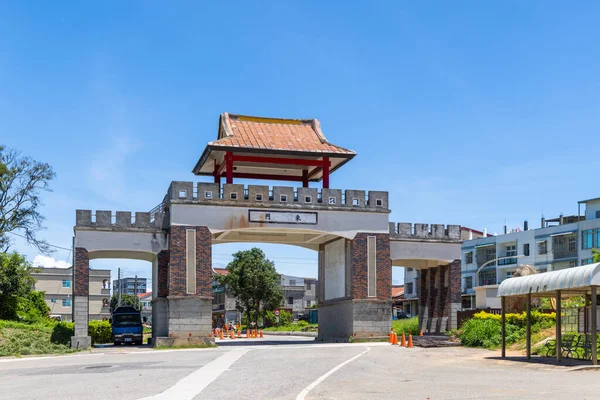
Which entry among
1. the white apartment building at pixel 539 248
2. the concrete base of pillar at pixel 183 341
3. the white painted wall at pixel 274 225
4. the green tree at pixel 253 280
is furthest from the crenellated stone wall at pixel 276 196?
the green tree at pixel 253 280

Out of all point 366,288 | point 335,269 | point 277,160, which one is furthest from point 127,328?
point 366,288

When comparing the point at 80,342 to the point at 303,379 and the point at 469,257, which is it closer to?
the point at 303,379

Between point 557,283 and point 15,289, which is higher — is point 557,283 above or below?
above

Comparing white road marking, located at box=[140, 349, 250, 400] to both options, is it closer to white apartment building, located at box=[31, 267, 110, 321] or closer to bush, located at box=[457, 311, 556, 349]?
bush, located at box=[457, 311, 556, 349]

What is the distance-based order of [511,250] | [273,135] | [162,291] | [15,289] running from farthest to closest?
[511,250] < [15,289] < [273,135] < [162,291]

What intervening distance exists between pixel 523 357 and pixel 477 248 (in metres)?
62.3

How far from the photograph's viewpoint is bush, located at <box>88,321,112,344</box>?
46388 millimetres

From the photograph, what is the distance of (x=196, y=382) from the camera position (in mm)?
17531

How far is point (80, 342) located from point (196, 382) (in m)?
20.8

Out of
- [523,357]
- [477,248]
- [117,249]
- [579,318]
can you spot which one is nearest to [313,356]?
[523,357]

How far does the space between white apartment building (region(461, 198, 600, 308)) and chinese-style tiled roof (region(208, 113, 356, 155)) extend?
26.3m

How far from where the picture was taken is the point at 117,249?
38.6 meters

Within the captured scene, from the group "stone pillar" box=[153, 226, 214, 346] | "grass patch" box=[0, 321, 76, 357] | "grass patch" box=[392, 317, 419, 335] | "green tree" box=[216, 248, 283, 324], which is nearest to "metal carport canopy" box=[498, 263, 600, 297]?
"stone pillar" box=[153, 226, 214, 346]

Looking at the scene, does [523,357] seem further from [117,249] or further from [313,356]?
[117,249]
